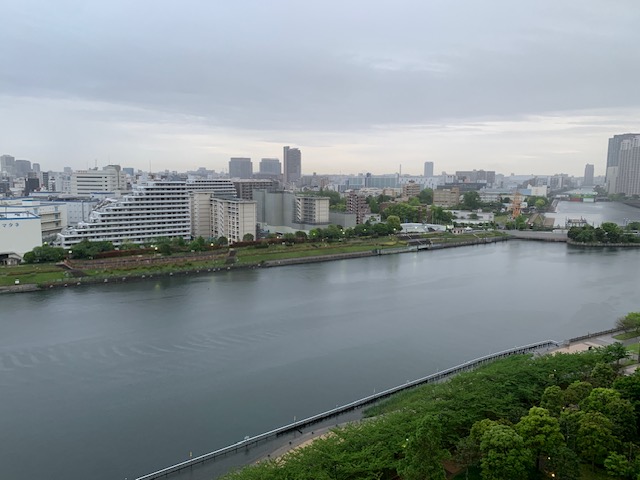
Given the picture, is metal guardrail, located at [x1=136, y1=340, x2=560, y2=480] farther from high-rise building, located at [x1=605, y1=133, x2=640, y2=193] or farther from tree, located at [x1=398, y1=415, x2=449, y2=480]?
high-rise building, located at [x1=605, y1=133, x2=640, y2=193]

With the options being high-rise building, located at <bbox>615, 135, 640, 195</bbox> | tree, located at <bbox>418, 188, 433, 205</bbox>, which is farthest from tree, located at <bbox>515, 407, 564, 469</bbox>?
high-rise building, located at <bbox>615, 135, 640, 195</bbox>

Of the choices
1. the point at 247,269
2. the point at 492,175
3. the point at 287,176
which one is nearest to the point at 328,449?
the point at 247,269

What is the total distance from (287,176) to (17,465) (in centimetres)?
4390

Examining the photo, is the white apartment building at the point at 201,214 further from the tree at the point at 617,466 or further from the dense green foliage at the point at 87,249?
the tree at the point at 617,466

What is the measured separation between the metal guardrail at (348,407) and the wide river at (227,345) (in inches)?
5.9

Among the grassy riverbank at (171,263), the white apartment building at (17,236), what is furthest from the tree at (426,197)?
the white apartment building at (17,236)

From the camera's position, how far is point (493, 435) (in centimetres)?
267

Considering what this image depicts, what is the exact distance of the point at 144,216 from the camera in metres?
11.0

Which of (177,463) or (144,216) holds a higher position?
(144,216)

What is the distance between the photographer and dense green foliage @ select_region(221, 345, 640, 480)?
2533 millimetres

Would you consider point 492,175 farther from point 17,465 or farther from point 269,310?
point 17,465

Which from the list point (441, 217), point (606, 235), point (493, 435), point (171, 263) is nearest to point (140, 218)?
point (171, 263)

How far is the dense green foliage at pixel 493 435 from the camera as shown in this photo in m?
2.53

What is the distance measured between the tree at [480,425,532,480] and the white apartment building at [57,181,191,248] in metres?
9.62
